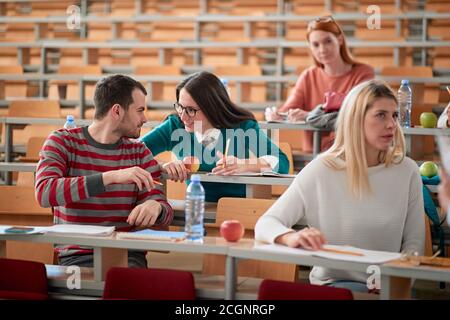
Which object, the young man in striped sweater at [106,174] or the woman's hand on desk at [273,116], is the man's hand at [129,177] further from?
the woman's hand on desk at [273,116]

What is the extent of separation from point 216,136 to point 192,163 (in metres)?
0.24

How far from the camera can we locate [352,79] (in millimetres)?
4961

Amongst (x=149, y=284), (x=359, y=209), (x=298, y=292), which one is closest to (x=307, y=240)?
(x=298, y=292)

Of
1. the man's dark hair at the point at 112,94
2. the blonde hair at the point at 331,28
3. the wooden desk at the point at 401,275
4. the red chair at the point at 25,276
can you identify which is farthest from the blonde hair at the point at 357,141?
the blonde hair at the point at 331,28

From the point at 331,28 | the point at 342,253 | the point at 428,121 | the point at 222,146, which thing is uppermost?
the point at 331,28

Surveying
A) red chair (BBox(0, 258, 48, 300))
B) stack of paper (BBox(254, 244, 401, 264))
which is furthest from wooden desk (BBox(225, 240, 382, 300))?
red chair (BBox(0, 258, 48, 300))

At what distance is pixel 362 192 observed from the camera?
257 centimetres

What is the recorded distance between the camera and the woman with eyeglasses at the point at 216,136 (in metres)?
3.56

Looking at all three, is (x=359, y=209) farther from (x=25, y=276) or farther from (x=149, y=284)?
(x=25, y=276)

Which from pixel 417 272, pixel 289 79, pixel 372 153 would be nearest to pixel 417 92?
pixel 289 79

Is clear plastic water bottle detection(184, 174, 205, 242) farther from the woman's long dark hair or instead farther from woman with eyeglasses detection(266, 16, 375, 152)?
woman with eyeglasses detection(266, 16, 375, 152)

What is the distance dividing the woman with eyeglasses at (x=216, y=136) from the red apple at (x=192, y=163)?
0.05ft

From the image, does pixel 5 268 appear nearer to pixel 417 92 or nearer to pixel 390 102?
pixel 390 102
